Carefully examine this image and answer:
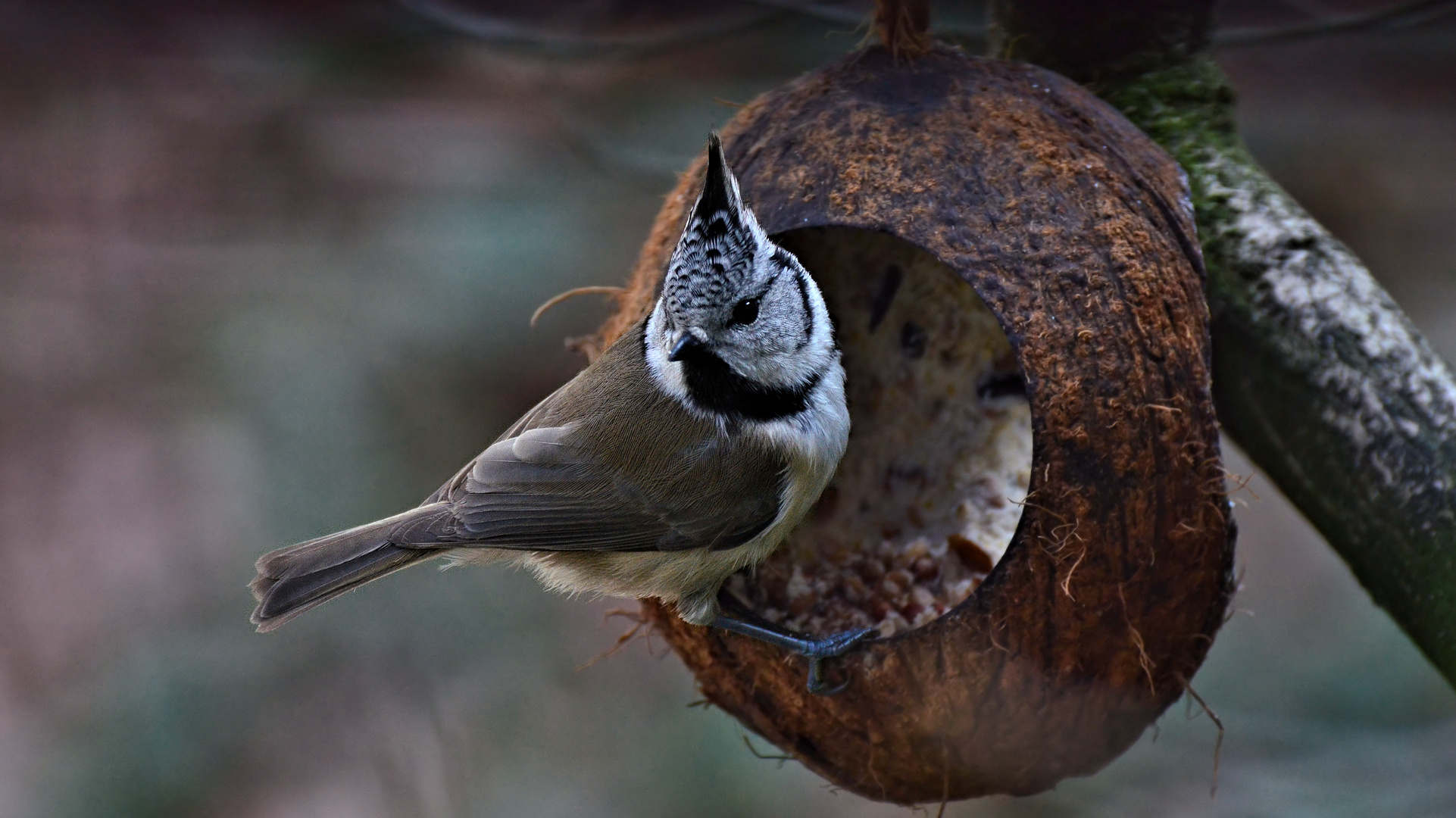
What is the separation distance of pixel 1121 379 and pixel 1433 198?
342 cm

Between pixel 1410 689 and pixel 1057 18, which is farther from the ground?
pixel 1057 18

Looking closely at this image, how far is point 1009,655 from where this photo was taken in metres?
2.11

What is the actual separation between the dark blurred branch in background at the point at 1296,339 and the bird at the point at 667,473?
0.89 meters

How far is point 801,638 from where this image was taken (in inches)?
88.5

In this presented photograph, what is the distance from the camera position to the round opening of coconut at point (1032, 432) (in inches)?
82.5

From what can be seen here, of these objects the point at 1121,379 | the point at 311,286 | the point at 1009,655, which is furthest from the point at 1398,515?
the point at 311,286

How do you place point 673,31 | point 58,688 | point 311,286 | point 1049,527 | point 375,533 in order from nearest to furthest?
point 1049,527, point 375,533, point 673,31, point 58,688, point 311,286

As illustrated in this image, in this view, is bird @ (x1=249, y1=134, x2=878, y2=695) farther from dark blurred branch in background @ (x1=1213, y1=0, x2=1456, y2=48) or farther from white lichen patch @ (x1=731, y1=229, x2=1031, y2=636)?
dark blurred branch in background @ (x1=1213, y1=0, x2=1456, y2=48)

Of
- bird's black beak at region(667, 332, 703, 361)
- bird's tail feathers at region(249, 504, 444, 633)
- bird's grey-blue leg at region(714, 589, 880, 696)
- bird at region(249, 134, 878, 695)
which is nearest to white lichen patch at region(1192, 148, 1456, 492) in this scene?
bird at region(249, 134, 878, 695)

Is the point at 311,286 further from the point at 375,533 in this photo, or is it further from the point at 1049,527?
the point at 1049,527

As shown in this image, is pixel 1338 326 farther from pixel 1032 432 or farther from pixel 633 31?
pixel 633 31

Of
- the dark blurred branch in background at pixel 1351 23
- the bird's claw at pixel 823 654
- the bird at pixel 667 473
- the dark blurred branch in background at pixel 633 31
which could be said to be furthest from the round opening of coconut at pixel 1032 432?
the dark blurred branch in background at pixel 1351 23

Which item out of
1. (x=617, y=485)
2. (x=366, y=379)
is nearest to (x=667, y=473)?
(x=617, y=485)

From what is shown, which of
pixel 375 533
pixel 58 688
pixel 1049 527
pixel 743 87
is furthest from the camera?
pixel 58 688
